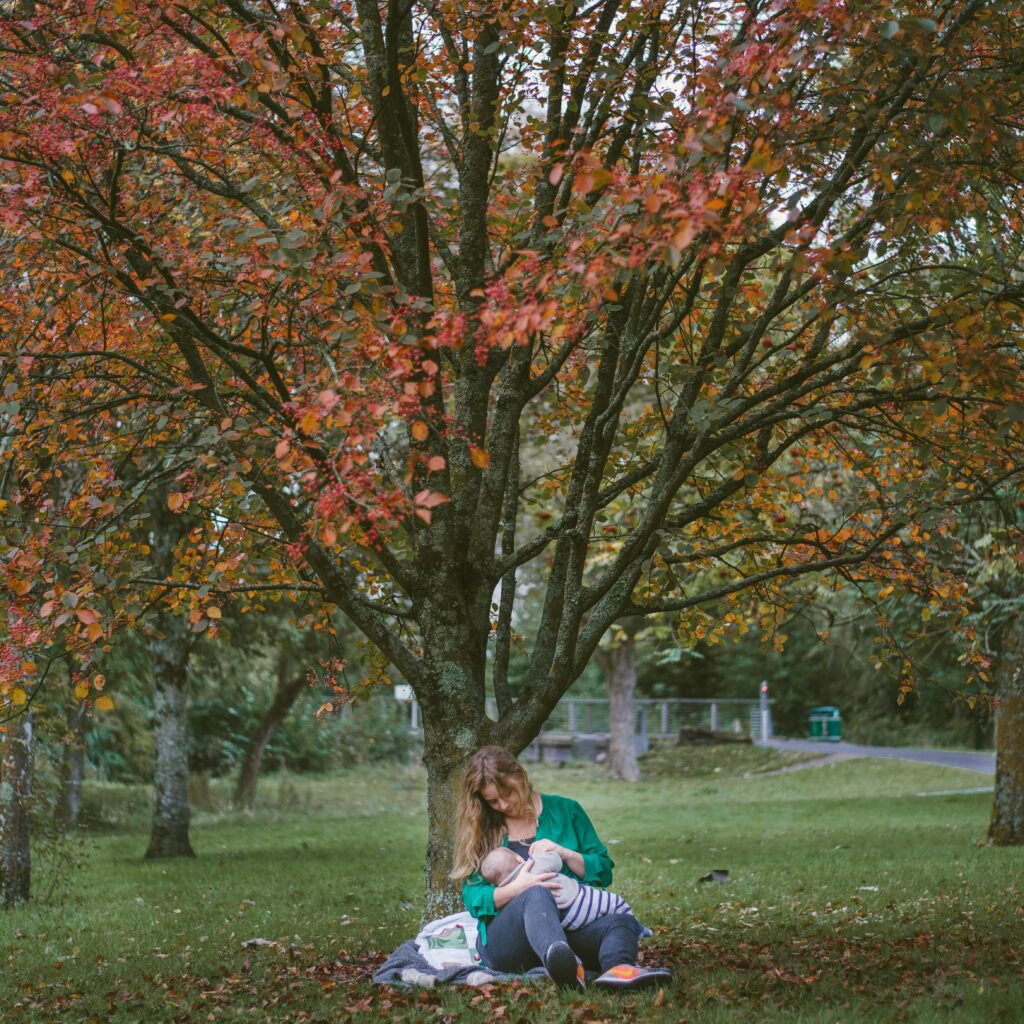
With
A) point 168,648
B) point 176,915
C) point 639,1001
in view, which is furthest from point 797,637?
point 639,1001

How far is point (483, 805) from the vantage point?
6.04m

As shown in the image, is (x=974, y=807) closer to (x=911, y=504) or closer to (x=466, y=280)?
(x=911, y=504)

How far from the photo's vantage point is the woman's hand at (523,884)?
5.71 metres

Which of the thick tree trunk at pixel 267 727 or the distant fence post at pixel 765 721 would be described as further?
the distant fence post at pixel 765 721

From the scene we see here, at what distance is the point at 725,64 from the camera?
5266 mm

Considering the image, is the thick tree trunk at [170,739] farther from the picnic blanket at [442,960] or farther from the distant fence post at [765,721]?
the distant fence post at [765,721]

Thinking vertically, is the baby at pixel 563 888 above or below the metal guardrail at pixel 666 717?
above

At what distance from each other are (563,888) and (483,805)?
0.58 m

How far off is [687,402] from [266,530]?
289cm

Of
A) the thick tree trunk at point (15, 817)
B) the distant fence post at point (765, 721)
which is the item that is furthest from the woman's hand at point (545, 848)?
the distant fence post at point (765, 721)

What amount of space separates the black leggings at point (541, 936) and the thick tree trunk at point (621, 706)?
22643 millimetres

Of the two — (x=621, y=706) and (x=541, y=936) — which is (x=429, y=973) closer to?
(x=541, y=936)

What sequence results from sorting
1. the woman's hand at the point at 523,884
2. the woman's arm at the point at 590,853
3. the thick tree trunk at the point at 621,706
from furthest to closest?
1. the thick tree trunk at the point at 621,706
2. the woman's arm at the point at 590,853
3. the woman's hand at the point at 523,884

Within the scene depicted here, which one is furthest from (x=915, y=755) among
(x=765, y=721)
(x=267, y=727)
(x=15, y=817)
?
(x=15, y=817)
